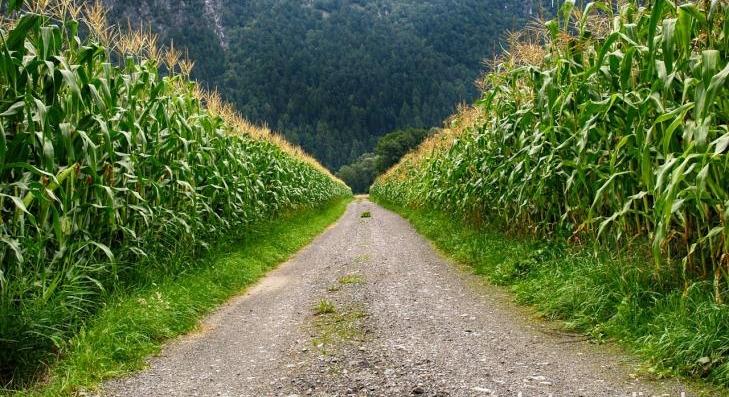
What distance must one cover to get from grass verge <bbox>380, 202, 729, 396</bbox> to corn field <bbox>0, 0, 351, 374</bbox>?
393 cm

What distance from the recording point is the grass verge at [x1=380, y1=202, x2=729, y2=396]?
9.64ft

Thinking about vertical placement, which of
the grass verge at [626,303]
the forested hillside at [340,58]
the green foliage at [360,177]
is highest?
the forested hillside at [340,58]

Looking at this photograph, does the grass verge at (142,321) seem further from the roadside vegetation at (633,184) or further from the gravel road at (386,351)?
the roadside vegetation at (633,184)

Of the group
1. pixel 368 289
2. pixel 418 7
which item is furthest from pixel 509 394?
pixel 418 7

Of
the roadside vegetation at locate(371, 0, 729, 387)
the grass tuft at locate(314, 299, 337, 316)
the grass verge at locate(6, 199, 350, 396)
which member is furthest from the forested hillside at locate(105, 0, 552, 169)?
the grass tuft at locate(314, 299, 337, 316)

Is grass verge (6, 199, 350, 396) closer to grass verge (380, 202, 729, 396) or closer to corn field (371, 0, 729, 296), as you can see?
grass verge (380, 202, 729, 396)

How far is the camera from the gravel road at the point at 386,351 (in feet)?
10.2

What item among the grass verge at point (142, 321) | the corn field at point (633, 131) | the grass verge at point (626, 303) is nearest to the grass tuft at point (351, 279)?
the grass verge at point (142, 321)

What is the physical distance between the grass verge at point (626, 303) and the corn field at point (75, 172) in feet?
12.9

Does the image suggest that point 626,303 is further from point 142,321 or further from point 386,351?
point 142,321

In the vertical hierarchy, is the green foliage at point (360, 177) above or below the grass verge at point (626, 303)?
below

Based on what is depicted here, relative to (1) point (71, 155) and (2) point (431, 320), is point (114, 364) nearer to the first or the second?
(1) point (71, 155)

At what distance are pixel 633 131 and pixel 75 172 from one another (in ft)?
15.7

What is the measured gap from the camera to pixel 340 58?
148000mm
